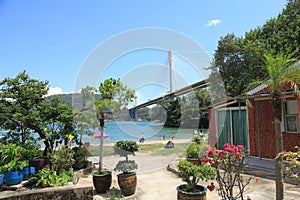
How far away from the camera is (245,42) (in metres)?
18.0

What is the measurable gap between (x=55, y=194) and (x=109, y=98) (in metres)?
2.37

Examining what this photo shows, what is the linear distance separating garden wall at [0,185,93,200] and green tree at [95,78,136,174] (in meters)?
1.16

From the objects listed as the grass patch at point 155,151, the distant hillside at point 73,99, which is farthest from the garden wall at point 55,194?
the grass patch at point 155,151

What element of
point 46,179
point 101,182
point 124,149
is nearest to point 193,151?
point 124,149

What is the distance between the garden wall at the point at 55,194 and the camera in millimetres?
2914

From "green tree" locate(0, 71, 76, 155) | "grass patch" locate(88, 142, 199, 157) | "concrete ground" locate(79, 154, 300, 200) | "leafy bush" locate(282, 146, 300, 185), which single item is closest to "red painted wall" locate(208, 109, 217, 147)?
"grass patch" locate(88, 142, 199, 157)

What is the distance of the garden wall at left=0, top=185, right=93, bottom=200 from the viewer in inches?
115

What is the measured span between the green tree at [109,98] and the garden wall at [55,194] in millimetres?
1161

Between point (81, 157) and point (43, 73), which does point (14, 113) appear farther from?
point (81, 157)

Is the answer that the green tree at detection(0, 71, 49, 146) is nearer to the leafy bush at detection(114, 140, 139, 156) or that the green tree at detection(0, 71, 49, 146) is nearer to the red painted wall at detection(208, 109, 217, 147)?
the leafy bush at detection(114, 140, 139, 156)

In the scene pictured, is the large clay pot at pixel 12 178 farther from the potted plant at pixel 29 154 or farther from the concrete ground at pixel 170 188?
the concrete ground at pixel 170 188

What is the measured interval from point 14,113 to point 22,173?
65.1 inches

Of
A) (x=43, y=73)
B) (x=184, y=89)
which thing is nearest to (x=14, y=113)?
(x=43, y=73)

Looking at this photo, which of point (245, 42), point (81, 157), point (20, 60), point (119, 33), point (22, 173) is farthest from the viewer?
point (245, 42)
